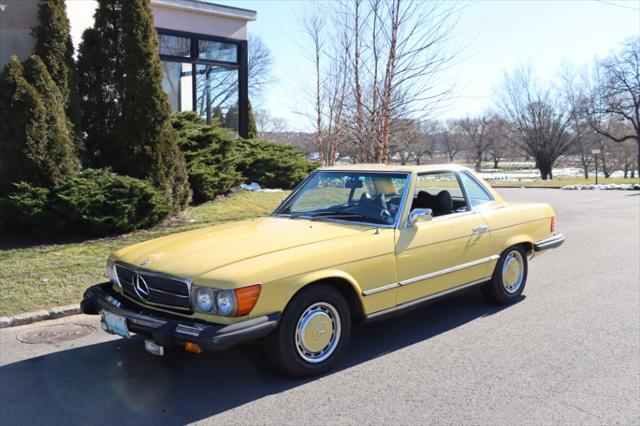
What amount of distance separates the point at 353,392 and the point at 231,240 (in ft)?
4.92

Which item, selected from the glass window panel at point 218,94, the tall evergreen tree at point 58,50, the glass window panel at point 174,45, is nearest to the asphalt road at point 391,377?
the tall evergreen tree at point 58,50

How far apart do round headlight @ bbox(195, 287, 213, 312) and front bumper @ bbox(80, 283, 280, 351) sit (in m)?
0.11

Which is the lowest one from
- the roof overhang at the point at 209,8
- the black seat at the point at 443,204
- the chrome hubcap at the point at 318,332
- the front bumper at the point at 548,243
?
the chrome hubcap at the point at 318,332

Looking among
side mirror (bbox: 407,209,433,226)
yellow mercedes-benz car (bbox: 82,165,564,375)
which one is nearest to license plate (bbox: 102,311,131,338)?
yellow mercedes-benz car (bbox: 82,165,564,375)

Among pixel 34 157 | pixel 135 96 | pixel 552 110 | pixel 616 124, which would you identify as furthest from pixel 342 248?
pixel 616 124

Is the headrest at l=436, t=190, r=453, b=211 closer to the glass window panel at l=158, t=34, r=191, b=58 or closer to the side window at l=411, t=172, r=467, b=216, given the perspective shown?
the side window at l=411, t=172, r=467, b=216

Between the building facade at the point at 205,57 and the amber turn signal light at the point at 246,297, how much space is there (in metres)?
12.6

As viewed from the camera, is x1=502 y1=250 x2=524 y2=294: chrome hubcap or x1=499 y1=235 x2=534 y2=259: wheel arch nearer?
x1=499 y1=235 x2=534 y2=259: wheel arch

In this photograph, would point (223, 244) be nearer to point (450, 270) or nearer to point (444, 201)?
point (450, 270)

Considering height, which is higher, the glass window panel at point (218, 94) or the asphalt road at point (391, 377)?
the glass window panel at point (218, 94)

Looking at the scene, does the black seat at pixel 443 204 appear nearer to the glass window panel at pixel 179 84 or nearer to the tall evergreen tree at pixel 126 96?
the tall evergreen tree at pixel 126 96

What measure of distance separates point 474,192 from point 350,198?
149cm

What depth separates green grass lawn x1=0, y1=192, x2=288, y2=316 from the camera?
5.93 metres

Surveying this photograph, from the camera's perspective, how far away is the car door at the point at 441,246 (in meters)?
4.64
